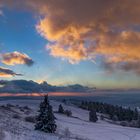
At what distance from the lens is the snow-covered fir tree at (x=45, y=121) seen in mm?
40128

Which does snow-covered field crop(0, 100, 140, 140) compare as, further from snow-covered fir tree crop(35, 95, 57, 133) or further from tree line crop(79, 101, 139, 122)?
tree line crop(79, 101, 139, 122)

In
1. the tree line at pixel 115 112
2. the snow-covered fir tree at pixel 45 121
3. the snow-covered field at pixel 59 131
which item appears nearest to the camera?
Result: the snow-covered field at pixel 59 131

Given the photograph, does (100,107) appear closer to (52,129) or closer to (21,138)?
(52,129)

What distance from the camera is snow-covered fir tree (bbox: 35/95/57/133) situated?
40128mm

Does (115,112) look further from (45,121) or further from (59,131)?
(45,121)

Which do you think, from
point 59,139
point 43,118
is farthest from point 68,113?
point 59,139

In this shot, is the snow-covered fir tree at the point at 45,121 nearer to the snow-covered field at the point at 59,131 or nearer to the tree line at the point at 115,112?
the snow-covered field at the point at 59,131

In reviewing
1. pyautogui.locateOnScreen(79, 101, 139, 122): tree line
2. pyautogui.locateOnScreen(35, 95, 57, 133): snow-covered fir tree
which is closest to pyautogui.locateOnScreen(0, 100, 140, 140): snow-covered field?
pyautogui.locateOnScreen(35, 95, 57, 133): snow-covered fir tree

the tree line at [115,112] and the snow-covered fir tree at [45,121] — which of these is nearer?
the snow-covered fir tree at [45,121]

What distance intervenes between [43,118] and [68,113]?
4092 cm

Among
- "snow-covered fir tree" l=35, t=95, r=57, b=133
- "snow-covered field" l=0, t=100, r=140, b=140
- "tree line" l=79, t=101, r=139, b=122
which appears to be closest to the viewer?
"snow-covered field" l=0, t=100, r=140, b=140

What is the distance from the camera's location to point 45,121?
40.8 m

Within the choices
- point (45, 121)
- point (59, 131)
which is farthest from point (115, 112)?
point (45, 121)

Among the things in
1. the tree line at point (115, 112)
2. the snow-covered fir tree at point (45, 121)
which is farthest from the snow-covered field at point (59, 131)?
the tree line at point (115, 112)
